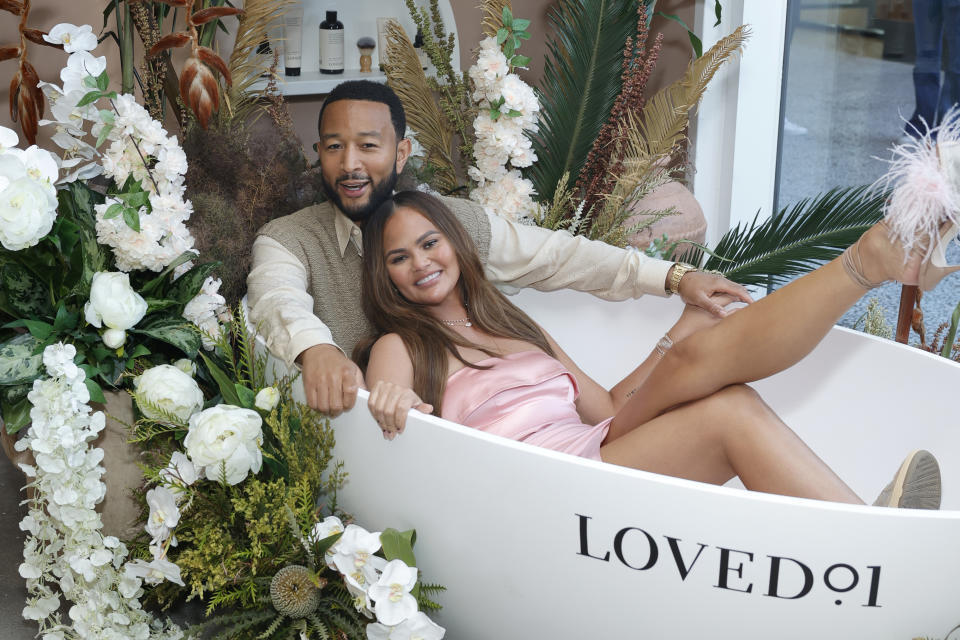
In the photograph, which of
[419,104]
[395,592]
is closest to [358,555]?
[395,592]

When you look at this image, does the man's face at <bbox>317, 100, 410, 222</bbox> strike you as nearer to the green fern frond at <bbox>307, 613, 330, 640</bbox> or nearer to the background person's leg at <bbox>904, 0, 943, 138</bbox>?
the green fern frond at <bbox>307, 613, 330, 640</bbox>

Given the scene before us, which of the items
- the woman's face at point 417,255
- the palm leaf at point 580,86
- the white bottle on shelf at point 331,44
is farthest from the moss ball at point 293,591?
the white bottle on shelf at point 331,44

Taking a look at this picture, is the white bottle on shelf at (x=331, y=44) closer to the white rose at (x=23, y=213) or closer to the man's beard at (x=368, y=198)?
the man's beard at (x=368, y=198)

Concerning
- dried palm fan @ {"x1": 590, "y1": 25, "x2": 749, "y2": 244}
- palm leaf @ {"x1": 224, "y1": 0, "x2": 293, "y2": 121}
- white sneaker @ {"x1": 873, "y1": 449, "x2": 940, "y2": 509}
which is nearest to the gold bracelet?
dried palm fan @ {"x1": 590, "y1": 25, "x2": 749, "y2": 244}

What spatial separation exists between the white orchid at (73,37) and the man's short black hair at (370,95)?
0.53m

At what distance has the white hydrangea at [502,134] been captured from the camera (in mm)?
2959

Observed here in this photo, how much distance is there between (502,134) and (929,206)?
61.9 inches

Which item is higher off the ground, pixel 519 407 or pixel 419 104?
pixel 419 104

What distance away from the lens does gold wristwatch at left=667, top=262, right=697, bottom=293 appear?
2.42m

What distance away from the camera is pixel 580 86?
10.5 feet

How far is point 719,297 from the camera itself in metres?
2.35

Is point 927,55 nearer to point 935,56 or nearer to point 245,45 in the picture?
point 935,56

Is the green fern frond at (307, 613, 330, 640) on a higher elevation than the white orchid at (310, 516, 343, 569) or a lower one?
lower

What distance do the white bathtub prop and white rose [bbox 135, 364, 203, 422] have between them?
1.13 ft
